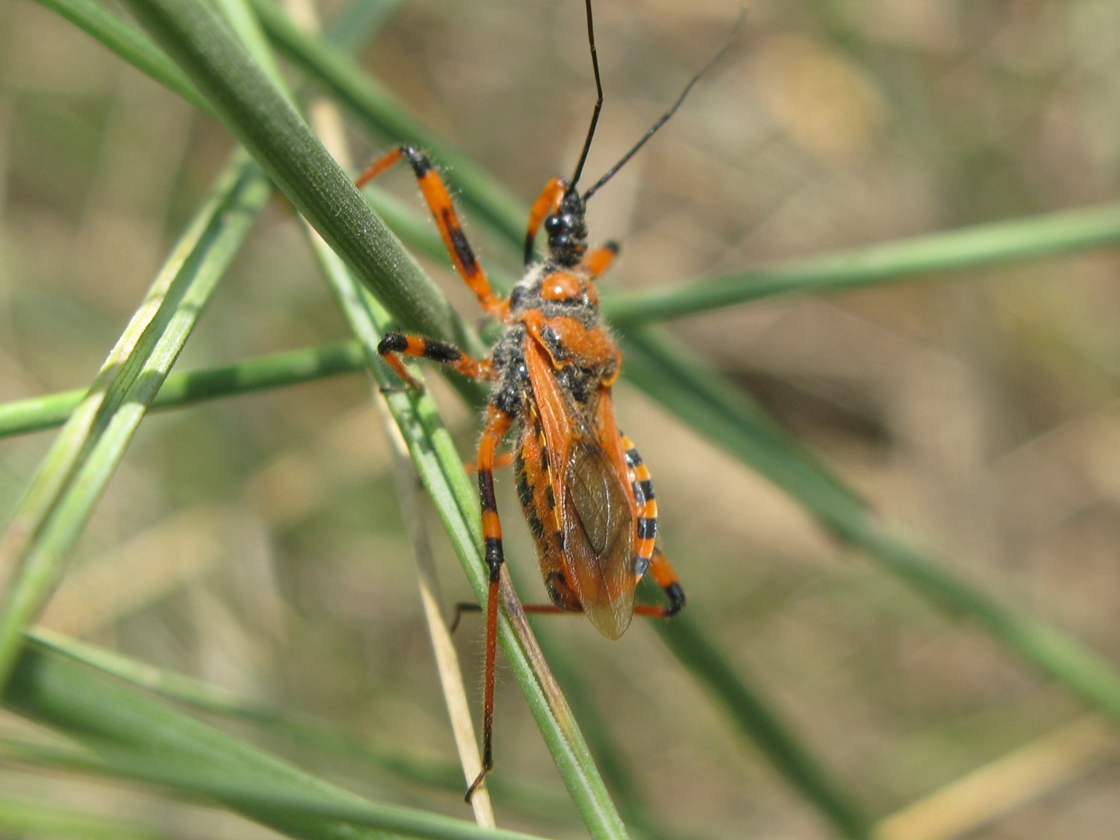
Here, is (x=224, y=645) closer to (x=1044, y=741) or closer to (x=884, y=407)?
(x=1044, y=741)

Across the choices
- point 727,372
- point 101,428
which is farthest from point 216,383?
point 727,372

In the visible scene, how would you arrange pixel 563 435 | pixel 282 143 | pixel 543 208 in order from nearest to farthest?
pixel 282 143, pixel 563 435, pixel 543 208

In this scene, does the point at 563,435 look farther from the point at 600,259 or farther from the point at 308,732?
the point at 308,732

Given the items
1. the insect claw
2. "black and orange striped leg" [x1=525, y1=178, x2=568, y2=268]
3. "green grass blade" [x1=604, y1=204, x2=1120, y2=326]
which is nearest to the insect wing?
"green grass blade" [x1=604, y1=204, x2=1120, y2=326]

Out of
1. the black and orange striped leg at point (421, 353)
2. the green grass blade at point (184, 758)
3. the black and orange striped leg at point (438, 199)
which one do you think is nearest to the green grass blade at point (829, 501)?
the black and orange striped leg at point (438, 199)

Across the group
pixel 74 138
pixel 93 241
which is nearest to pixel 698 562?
pixel 93 241

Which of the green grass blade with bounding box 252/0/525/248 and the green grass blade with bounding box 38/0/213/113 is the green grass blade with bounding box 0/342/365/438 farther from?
the green grass blade with bounding box 252/0/525/248
